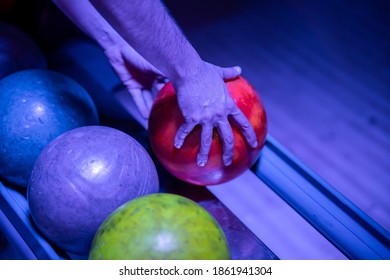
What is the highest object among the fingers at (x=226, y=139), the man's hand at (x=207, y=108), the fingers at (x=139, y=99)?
the man's hand at (x=207, y=108)

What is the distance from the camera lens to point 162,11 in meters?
0.87

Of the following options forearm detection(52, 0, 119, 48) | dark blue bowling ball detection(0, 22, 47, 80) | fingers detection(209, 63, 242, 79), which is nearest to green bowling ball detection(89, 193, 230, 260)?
fingers detection(209, 63, 242, 79)

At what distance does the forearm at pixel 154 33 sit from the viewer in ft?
2.70

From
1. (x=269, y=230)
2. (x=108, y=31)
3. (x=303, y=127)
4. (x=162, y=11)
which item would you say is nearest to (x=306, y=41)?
(x=303, y=127)

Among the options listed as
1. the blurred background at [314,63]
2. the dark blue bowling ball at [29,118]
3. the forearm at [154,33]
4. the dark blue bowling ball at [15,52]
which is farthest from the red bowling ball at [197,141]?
the blurred background at [314,63]

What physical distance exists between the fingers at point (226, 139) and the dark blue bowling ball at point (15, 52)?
0.77 meters

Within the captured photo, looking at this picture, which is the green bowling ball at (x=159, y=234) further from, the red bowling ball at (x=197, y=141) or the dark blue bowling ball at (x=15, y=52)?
the dark blue bowling ball at (x=15, y=52)

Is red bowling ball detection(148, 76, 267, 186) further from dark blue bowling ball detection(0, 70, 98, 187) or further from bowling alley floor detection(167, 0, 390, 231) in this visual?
bowling alley floor detection(167, 0, 390, 231)

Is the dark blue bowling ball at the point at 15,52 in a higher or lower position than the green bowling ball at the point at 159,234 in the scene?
higher

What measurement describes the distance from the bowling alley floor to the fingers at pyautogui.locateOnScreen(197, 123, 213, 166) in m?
1.04

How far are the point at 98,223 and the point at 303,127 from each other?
1.36m

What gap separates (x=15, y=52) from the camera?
54.1 inches

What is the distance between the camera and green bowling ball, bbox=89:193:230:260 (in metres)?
0.81
